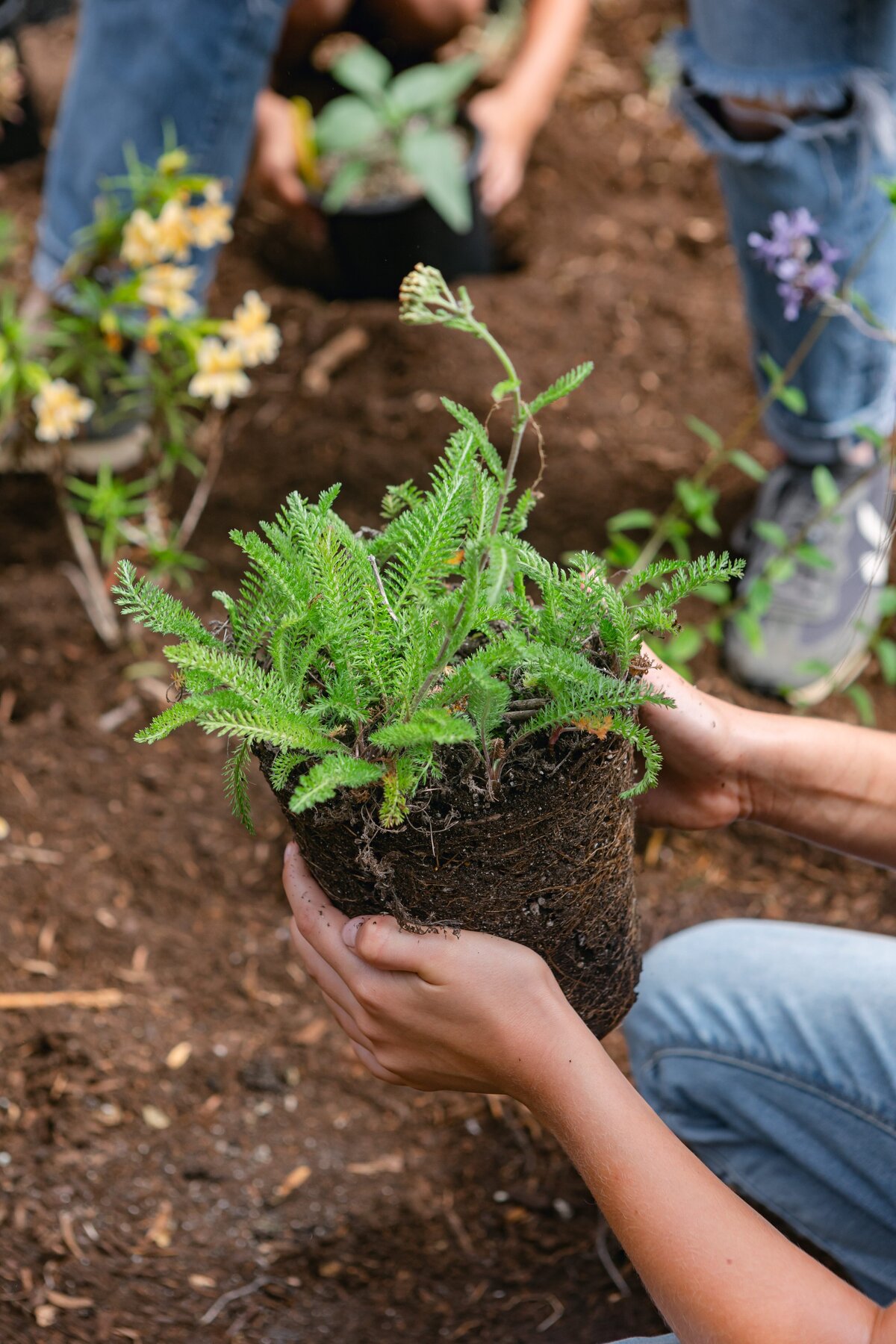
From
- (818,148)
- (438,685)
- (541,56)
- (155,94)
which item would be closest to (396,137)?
(541,56)

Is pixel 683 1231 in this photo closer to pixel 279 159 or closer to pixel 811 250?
pixel 811 250

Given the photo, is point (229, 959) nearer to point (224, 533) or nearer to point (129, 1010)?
point (129, 1010)

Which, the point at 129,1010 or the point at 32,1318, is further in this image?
the point at 129,1010

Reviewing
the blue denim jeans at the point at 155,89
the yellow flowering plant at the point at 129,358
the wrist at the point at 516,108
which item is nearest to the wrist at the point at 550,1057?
the yellow flowering plant at the point at 129,358

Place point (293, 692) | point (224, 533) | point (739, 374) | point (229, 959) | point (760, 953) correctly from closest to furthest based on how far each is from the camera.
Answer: point (293, 692)
point (760, 953)
point (229, 959)
point (224, 533)
point (739, 374)

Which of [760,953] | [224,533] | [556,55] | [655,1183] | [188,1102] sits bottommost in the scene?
[188,1102]

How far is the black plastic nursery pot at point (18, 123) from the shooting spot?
126 inches

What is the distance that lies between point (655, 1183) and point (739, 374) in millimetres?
2186

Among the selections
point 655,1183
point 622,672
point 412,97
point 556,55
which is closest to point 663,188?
point 556,55

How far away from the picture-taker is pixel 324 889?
42.9 inches

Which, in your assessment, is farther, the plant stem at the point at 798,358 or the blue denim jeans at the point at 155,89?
the blue denim jeans at the point at 155,89

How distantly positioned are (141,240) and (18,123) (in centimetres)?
184

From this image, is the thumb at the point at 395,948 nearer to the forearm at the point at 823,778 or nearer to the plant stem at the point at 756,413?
the forearm at the point at 823,778

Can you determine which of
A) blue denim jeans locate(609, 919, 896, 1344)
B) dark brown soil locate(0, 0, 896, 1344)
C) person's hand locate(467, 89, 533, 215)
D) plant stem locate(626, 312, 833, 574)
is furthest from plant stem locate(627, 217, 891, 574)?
person's hand locate(467, 89, 533, 215)
